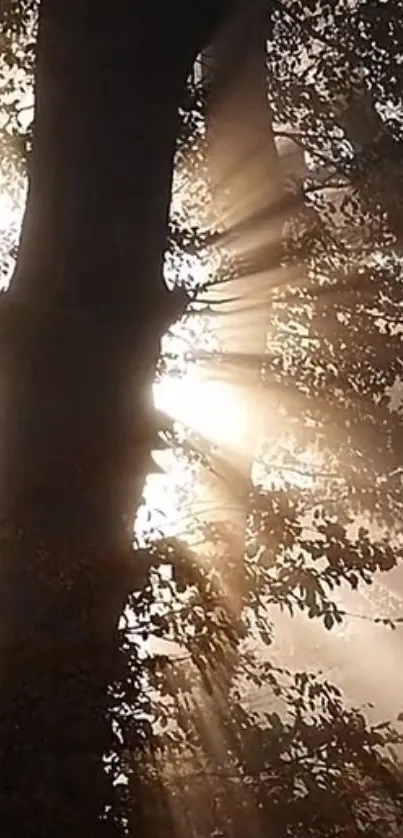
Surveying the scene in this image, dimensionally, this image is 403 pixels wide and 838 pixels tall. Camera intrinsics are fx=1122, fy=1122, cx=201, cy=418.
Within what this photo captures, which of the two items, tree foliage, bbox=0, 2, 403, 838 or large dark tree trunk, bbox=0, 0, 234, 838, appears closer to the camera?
large dark tree trunk, bbox=0, 0, 234, 838

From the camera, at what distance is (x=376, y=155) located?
577cm

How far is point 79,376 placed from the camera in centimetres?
387

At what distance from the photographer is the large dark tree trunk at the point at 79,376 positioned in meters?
3.35

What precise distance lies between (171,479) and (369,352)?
159 cm

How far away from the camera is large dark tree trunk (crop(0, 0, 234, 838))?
3346 mm

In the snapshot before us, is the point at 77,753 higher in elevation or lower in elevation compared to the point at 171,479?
lower

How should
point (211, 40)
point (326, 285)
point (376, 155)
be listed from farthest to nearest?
point (326, 285) → point (376, 155) → point (211, 40)

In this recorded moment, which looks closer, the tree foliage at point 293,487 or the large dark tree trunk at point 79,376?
the large dark tree trunk at point 79,376

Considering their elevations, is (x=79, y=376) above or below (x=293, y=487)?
below

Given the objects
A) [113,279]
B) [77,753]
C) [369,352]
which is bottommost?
[77,753]

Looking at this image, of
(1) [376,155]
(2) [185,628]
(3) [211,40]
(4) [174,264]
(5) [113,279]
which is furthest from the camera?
(1) [376,155]

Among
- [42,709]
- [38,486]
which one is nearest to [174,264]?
[38,486]

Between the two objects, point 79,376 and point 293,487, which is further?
point 293,487

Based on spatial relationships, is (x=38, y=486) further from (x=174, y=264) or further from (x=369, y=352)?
(x=369, y=352)
